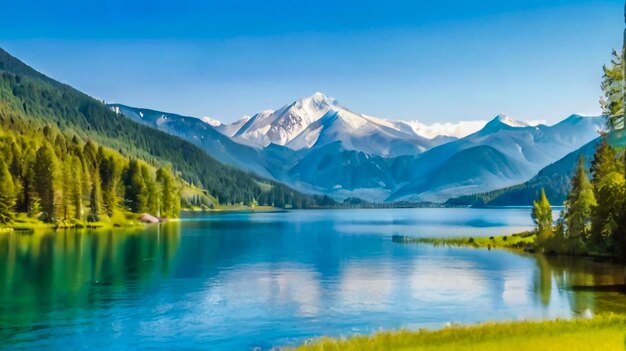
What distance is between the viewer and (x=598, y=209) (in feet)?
299

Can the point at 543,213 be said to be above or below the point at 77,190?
below

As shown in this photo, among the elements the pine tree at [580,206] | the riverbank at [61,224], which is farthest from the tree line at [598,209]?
the riverbank at [61,224]

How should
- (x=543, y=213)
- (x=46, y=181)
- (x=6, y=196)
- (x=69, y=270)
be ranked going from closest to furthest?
(x=69, y=270)
(x=543, y=213)
(x=6, y=196)
(x=46, y=181)

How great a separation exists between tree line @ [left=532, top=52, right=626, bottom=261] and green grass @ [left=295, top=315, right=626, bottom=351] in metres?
39.8

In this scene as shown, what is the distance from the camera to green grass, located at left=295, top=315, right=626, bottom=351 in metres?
33.1

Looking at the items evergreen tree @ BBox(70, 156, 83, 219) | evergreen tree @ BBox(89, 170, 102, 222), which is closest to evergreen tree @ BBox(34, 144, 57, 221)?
evergreen tree @ BBox(70, 156, 83, 219)

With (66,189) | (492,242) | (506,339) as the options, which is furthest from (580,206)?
(66,189)

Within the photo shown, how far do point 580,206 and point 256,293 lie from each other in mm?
60972

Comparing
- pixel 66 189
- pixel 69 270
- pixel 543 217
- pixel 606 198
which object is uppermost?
pixel 66 189

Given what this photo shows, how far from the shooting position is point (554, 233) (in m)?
116

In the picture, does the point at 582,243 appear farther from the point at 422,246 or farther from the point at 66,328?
the point at 66,328

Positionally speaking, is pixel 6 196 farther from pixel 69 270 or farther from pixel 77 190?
pixel 69 270

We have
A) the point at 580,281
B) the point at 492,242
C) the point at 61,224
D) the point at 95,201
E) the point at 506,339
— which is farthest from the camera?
the point at 95,201

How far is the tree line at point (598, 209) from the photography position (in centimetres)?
7925
